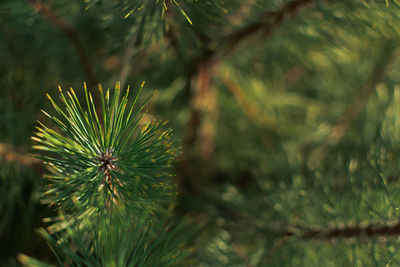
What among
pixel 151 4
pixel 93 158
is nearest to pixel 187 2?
pixel 151 4

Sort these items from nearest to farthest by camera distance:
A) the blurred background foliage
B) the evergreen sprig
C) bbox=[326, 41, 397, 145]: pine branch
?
1. the evergreen sprig
2. the blurred background foliage
3. bbox=[326, 41, 397, 145]: pine branch

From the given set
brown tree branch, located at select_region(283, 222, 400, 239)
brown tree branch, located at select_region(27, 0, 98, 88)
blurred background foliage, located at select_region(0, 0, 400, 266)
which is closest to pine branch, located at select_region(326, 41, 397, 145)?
blurred background foliage, located at select_region(0, 0, 400, 266)

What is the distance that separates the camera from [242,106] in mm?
642

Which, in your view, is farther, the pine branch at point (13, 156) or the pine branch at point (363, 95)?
the pine branch at point (363, 95)

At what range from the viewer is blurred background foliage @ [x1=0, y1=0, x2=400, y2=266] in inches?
16.0

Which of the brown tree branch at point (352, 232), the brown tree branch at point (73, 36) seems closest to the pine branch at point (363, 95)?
the brown tree branch at point (352, 232)

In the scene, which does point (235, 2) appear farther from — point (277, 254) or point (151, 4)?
point (277, 254)

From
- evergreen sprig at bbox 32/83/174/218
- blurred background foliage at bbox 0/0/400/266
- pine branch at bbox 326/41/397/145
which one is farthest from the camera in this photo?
pine branch at bbox 326/41/397/145

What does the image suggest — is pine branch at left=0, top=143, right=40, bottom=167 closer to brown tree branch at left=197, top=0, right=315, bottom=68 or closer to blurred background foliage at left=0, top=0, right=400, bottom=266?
blurred background foliage at left=0, top=0, right=400, bottom=266

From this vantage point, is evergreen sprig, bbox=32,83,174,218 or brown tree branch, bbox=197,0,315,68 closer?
evergreen sprig, bbox=32,83,174,218

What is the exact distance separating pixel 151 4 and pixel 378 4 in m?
0.26

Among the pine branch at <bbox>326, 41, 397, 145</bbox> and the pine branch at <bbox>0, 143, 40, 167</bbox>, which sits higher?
the pine branch at <bbox>0, 143, 40, 167</bbox>

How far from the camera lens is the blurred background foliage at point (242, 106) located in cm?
41

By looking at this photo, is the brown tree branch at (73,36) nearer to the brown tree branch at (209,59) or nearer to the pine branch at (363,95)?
the brown tree branch at (209,59)
